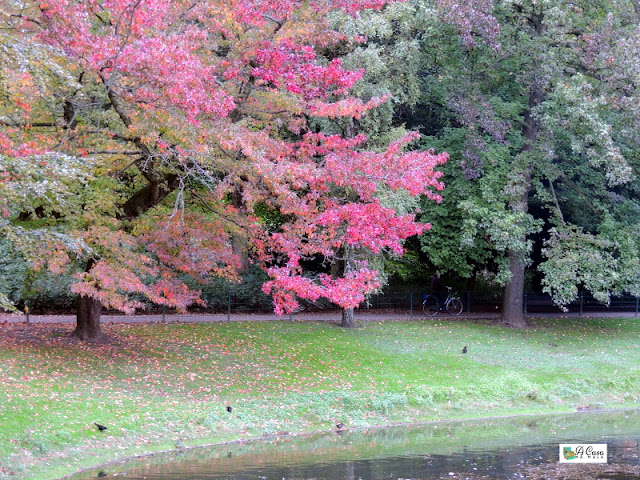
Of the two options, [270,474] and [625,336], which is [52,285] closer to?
[270,474]

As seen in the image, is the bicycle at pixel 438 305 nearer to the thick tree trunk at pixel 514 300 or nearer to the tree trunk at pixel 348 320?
the thick tree trunk at pixel 514 300

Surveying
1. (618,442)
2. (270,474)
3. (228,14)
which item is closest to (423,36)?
(228,14)

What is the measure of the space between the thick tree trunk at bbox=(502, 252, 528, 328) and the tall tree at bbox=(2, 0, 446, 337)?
10296 millimetres

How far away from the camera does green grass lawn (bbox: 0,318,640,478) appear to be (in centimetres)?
1327

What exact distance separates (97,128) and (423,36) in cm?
1295

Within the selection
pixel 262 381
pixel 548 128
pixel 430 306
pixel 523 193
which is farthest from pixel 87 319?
pixel 548 128

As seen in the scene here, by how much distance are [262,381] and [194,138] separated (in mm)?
6079

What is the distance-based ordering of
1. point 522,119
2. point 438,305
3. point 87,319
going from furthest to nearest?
1. point 438,305
2. point 522,119
3. point 87,319

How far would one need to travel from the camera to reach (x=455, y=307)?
92.9 feet

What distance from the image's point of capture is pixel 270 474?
1170 centimetres

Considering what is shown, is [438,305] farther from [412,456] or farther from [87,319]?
[412,456]

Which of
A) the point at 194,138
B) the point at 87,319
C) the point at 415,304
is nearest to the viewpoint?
the point at 194,138

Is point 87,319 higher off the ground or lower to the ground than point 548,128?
lower

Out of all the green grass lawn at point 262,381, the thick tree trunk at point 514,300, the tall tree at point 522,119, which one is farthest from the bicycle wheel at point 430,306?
the thick tree trunk at point 514,300
